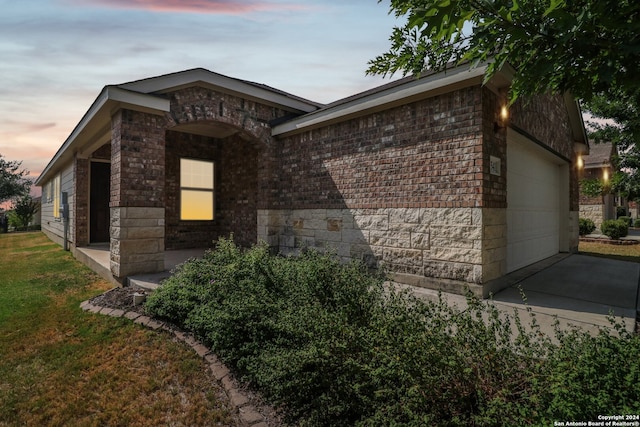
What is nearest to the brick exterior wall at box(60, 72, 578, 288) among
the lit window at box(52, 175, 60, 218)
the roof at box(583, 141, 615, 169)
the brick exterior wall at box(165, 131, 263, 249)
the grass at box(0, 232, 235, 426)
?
the brick exterior wall at box(165, 131, 263, 249)

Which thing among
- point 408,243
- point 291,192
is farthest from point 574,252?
point 291,192

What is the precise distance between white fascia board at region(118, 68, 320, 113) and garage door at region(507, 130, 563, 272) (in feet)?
18.2

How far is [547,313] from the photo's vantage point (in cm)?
427

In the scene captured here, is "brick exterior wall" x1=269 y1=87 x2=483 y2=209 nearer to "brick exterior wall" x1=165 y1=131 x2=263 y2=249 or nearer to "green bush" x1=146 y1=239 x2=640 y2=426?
"brick exterior wall" x1=165 y1=131 x2=263 y2=249

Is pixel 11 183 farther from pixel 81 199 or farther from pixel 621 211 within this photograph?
pixel 621 211

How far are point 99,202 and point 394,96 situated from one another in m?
11.7

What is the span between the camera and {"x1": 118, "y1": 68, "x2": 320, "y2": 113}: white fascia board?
21.5 feet

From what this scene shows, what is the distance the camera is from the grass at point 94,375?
2707mm

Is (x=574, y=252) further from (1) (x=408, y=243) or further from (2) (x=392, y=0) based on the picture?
(2) (x=392, y=0)

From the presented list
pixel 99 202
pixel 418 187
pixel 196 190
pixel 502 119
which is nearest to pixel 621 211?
pixel 502 119

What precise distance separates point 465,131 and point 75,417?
19.5 ft

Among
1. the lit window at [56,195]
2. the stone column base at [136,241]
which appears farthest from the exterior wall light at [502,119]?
the lit window at [56,195]

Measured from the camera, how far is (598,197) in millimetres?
17391

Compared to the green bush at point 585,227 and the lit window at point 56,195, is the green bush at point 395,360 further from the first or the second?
the green bush at point 585,227
